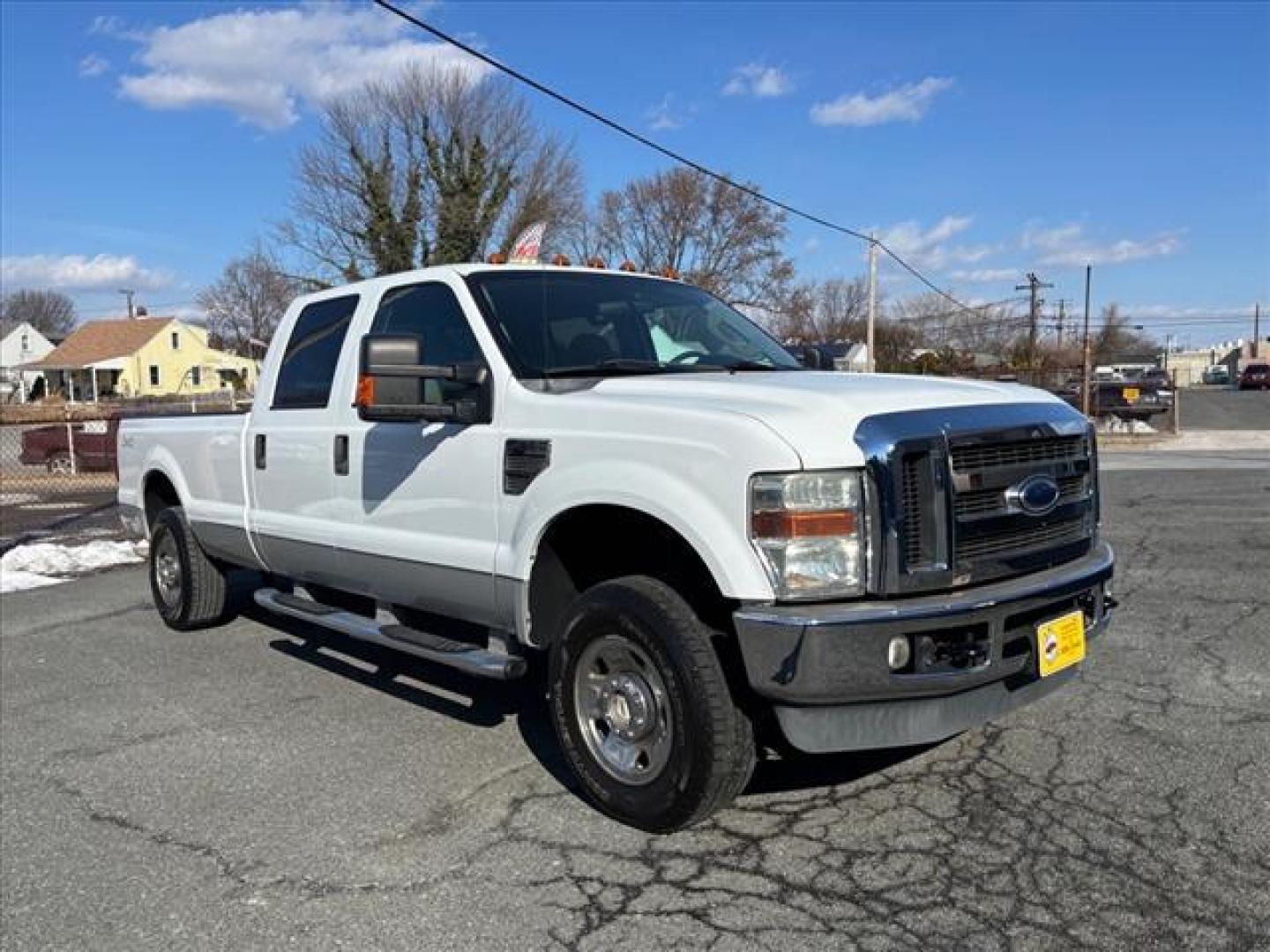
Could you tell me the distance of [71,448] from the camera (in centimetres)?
2009

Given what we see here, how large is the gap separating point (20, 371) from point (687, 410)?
8208cm

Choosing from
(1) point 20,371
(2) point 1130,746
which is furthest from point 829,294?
(2) point 1130,746

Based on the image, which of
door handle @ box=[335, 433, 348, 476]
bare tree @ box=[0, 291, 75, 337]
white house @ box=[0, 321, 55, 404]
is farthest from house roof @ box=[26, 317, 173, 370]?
door handle @ box=[335, 433, 348, 476]

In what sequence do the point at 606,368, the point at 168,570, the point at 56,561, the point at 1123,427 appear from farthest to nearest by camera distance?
1. the point at 1123,427
2. the point at 56,561
3. the point at 168,570
4. the point at 606,368

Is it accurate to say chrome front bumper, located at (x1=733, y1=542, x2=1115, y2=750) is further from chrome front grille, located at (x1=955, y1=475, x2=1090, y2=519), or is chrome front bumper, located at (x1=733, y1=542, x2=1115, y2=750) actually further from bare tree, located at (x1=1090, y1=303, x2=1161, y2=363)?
bare tree, located at (x1=1090, y1=303, x2=1161, y2=363)

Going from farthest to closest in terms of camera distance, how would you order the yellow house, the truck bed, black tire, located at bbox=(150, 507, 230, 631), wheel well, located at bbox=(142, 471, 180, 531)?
the yellow house
wheel well, located at bbox=(142, 471, 180, 531)
black tire, located at bbox=(150, 507, 230, 631)
the truck bed

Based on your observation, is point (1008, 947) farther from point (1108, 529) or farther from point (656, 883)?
point (1108, 529)

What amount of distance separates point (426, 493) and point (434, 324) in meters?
0.79

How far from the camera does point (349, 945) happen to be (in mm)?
2988

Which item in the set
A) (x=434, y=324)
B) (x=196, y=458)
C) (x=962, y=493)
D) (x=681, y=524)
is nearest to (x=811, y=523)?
(x=681, y=524)

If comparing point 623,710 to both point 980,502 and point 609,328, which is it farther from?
point 609,328

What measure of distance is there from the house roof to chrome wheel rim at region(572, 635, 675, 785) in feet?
234

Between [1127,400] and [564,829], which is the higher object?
[1127,400]

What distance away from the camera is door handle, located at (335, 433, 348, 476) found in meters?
5.01
